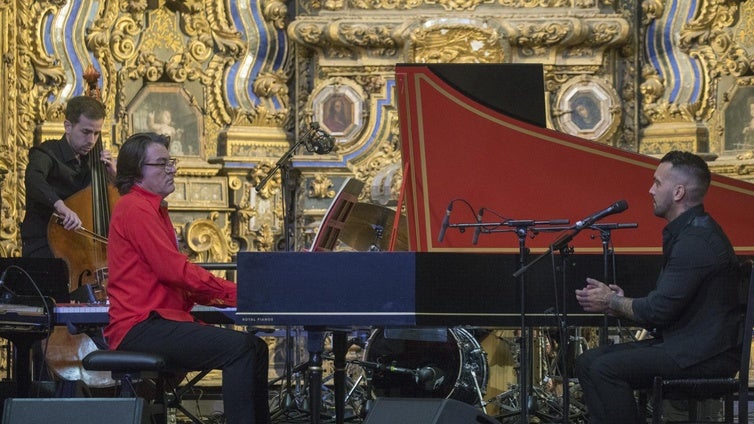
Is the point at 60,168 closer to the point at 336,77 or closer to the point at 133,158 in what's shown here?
the point at 133,158

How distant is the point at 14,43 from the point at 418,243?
4281mm

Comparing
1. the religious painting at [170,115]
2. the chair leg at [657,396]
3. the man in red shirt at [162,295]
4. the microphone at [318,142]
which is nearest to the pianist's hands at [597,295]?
the chair leg at [657,396]

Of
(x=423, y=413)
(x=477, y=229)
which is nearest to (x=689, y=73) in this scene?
(x=477, y=229)

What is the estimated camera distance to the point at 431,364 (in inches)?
281

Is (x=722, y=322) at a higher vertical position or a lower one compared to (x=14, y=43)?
lower

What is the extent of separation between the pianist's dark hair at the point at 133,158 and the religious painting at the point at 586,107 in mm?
4634

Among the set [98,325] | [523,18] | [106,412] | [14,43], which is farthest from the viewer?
[523,18]

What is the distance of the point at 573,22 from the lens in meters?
9.34

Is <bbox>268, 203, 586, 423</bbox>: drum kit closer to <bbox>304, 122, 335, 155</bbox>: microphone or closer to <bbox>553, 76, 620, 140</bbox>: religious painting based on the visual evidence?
<bbox>304, 122, 335, 155</bbox>: microphone

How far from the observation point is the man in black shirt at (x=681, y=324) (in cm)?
502

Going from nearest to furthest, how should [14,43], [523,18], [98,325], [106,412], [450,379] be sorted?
[106,412] < [98,325] < [450,379] < [14,43] < [523,18]

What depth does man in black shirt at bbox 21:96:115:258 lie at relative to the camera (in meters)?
6.67

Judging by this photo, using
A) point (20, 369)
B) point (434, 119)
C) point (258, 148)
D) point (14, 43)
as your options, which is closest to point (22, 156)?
point (14, 43)

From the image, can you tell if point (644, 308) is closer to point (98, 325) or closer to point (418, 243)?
point (418, 243)
